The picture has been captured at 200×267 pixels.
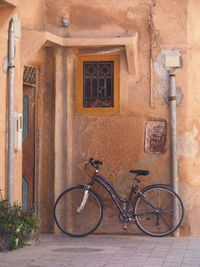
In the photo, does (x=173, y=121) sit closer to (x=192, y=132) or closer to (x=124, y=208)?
(x=192, y=132)

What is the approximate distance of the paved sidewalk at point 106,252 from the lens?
889 cm

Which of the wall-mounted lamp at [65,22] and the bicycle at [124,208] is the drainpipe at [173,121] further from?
the wall-mounted lamp at [65,22]

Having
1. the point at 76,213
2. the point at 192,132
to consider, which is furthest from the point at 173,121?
the point at 76,213

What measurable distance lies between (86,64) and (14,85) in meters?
1.90

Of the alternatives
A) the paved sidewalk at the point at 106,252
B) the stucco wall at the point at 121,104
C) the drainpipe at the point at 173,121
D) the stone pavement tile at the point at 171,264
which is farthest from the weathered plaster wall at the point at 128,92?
the stone pavement tile at the point at 171,264

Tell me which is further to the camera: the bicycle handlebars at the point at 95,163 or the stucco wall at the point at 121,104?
the stucco wall at the point at 121,104

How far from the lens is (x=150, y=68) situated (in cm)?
1202

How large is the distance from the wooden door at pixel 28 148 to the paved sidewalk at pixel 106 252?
2.51 feet

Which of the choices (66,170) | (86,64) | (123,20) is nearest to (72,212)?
(66,170)

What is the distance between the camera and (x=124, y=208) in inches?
462

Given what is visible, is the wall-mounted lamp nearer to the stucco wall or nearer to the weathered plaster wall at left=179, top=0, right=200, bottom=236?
the stucco wall

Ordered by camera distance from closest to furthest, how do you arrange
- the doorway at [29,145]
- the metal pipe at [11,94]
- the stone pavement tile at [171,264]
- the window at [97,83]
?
the stone pavement tile at [171,264] → the metal pipe at [11,94] → the doorway at [29,145] → the window at [97,83]

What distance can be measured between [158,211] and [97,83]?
7.52ft

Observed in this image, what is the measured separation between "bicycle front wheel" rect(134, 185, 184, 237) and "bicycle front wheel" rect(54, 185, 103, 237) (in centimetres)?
69
